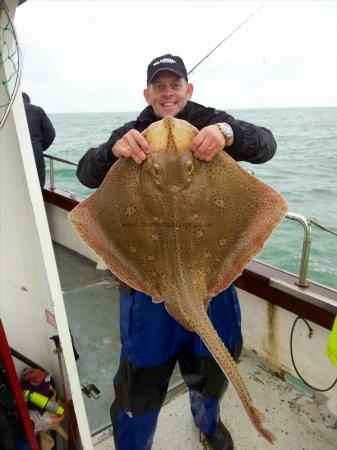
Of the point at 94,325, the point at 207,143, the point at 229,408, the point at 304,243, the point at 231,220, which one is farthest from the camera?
the point at 94,325

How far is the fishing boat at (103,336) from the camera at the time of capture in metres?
1.74

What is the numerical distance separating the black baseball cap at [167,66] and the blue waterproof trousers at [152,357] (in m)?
1.21

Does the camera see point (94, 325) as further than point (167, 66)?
Yes

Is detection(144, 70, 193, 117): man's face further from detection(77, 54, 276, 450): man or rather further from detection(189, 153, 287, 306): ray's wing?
detection(189, 153, 287, 306): ray's wing

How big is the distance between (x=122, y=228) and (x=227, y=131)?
63 cm

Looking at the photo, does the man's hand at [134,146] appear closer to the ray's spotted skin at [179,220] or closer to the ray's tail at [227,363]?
→ the ray's spotted skin at [179,220]

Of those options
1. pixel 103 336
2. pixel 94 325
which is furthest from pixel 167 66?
pixel 94 325

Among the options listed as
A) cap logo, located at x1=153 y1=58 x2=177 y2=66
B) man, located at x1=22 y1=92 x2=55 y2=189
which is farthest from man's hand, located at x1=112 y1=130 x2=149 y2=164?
man, located at x1=22 y1=92 x2=55 y2=189

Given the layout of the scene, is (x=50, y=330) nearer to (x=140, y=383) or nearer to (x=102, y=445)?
(x=140, y=383)

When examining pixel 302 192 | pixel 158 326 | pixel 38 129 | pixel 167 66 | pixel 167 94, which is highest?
pixel 167 66

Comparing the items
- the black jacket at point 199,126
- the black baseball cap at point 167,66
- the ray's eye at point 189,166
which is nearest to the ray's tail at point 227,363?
the ray's eye at point 189,166

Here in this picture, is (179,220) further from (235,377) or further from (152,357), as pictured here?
(152,357)

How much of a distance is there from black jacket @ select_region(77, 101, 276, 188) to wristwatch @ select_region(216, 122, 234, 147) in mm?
91

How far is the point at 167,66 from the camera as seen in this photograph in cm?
206
